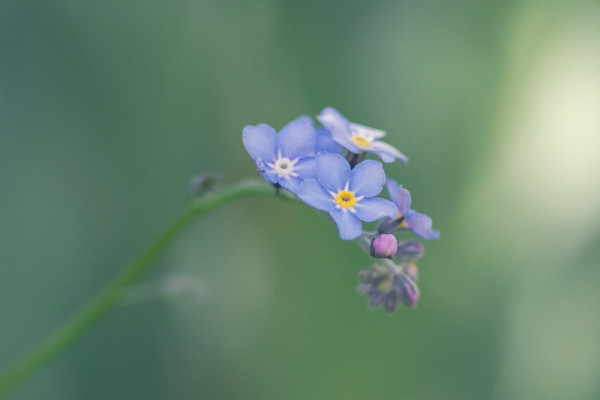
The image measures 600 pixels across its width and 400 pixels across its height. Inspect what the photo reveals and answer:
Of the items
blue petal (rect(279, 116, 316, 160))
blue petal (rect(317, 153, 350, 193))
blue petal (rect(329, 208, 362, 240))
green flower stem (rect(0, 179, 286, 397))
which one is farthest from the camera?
green flower stem (rect(0, 179, 286, 397))

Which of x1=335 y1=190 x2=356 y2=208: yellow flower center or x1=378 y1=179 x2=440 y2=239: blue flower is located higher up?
x1=335 y1=190 x2=356 y2=208: yellow flower center

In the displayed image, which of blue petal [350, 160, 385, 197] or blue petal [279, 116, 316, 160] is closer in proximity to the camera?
→ blue petal [350, 160, 385, 197]

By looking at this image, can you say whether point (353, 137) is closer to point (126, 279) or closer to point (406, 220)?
point (406, 220)

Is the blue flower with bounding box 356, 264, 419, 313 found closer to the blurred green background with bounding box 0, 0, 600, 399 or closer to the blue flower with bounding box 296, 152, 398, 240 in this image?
the blue flower with bounding box 296, 152, 398, 240

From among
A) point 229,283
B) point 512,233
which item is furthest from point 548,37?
point 229,283

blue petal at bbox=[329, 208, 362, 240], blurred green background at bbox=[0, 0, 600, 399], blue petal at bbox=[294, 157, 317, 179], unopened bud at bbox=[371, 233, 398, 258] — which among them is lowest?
blurred green background at bbox=[0, 0, 600, 399]

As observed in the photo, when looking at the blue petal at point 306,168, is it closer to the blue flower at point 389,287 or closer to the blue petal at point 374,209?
the blue petal at point 374,209

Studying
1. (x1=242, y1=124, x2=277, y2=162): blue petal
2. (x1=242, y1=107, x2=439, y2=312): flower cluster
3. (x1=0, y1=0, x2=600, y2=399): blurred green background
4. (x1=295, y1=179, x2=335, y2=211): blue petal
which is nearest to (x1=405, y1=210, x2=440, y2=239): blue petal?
(x1=242, y1=107, x2=439, y2=312): flower cluster
